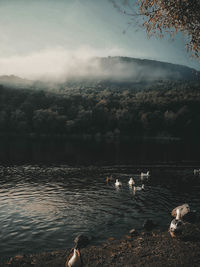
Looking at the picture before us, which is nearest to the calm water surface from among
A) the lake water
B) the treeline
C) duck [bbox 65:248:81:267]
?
the lake water

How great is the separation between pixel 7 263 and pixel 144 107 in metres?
146

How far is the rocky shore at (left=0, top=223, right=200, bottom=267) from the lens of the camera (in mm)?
11844

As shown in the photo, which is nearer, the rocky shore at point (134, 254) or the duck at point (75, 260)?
the duck at point (75, 260)

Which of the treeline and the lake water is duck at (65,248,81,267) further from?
the treeline

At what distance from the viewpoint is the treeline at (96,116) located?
134m

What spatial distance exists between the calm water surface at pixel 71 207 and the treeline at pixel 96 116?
3942 inches

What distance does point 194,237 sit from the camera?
14.6 m

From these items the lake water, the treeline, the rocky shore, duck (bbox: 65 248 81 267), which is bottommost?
the lake water

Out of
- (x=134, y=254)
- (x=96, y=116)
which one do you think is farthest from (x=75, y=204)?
(x=96, y=116)

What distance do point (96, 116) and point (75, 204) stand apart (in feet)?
404

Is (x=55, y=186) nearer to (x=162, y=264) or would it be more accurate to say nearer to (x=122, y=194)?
(x=122, y=194)

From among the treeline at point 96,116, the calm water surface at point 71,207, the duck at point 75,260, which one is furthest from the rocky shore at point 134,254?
the treeline at point 96,116

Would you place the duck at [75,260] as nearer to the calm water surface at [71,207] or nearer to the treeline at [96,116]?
the calm water surface at [71,207]

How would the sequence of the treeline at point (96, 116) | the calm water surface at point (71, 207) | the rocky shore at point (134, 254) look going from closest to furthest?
1. the rocky shore at point (134, 254)
2. the calm water surface at point (71, 207)
3. the treeline at point (96, 116)
